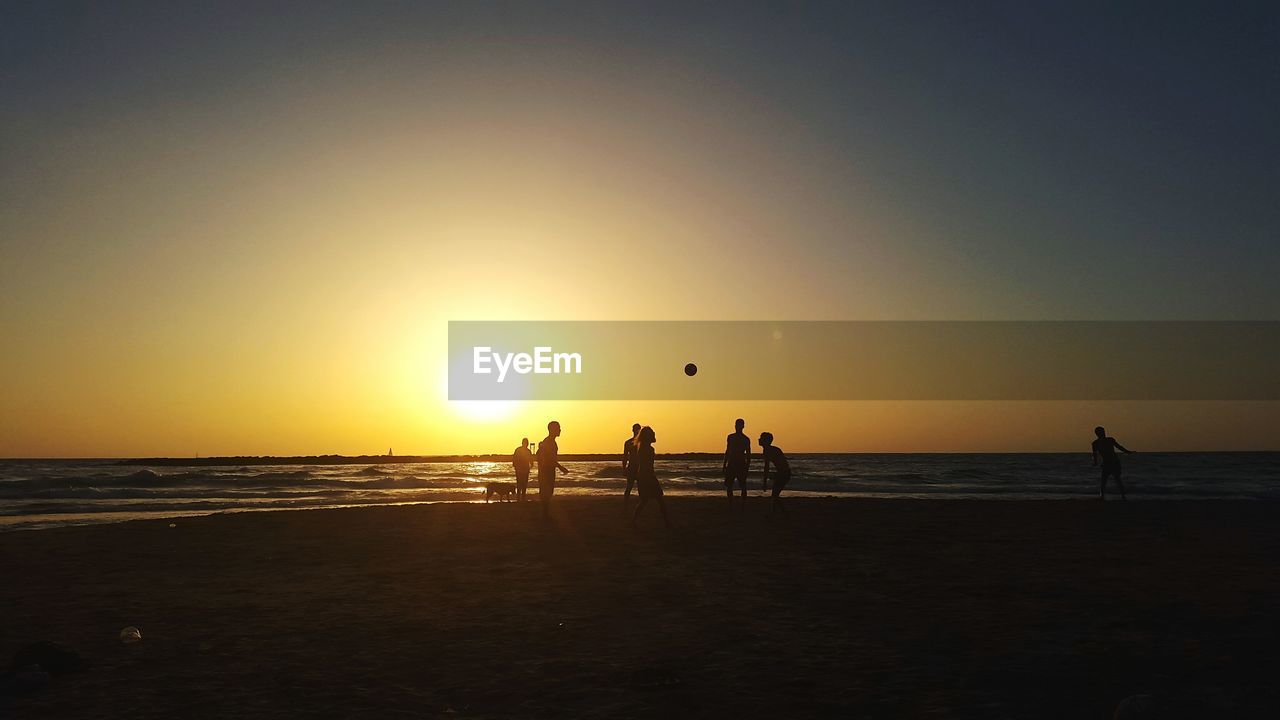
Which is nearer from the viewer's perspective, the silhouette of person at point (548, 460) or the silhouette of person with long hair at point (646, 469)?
the silhouette of person with long hair at point (646, 469)

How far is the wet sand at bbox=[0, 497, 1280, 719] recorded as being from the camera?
21.7 ft

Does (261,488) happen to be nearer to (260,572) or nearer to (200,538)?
(200,538)

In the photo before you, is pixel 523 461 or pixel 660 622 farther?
pixel 523 461

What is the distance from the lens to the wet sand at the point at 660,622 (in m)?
6.62

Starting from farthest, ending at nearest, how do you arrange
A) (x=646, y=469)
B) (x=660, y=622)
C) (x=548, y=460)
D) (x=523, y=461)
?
(x=523, y=461) → (x=548, y=460) → (x=646, y=469) → (x=660, y=622)

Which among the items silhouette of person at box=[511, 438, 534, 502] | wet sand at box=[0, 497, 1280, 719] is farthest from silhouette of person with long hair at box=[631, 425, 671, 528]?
silhouette of person at box=[511, 438, 534, 502]

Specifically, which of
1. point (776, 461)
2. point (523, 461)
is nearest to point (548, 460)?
point (776, 461)

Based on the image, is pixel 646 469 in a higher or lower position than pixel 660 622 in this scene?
higher

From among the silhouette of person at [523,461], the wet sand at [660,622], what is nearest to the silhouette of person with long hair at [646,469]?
the wet sand at [660,622]

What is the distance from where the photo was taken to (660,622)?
9.41 metres

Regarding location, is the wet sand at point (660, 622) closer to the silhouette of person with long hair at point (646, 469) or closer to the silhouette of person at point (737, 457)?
the silhouette of person with long hair at point (646, 469)

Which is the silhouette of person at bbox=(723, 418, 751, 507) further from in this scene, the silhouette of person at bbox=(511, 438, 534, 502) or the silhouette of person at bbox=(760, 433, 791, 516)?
the silhouette of person at bbox=(511, 438, 534, 502)

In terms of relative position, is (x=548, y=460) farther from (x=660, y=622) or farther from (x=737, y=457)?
(x=660, y=622)

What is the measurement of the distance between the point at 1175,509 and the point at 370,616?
22.0 meters
